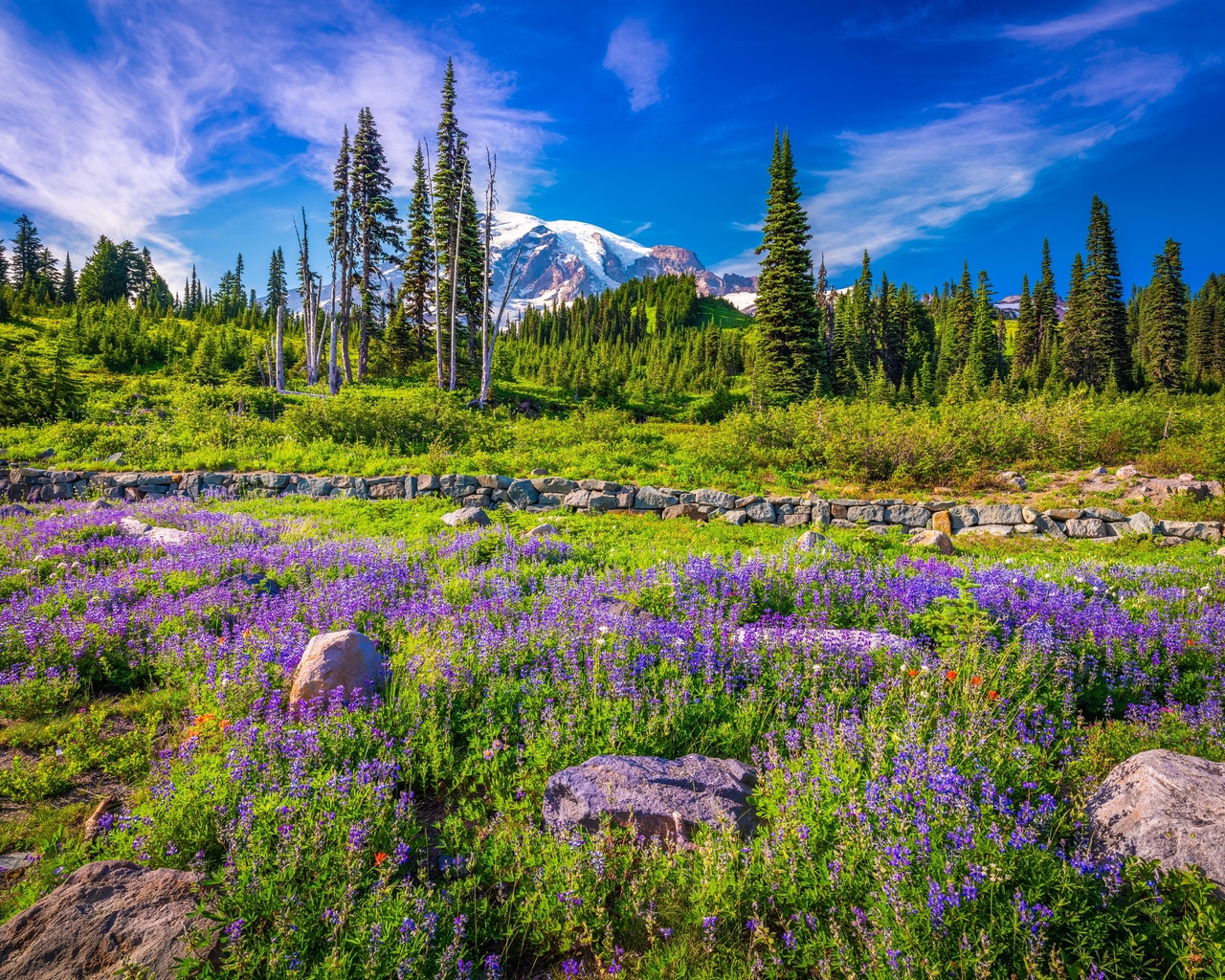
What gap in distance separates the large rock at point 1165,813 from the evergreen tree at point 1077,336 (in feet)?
214

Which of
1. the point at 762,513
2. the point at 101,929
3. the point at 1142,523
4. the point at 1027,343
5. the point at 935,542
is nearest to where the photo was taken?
the point at 101,929

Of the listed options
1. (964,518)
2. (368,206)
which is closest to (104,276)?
(368,206)

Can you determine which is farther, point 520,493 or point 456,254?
point 456,254

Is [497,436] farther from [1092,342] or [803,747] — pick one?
[1092,342]

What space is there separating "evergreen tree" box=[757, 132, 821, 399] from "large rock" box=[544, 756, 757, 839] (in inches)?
1249

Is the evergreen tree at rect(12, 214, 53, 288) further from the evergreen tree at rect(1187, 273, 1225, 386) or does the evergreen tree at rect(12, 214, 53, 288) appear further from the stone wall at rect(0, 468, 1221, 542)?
the evergreen tree at rect(1187, 273, 1225, 386)

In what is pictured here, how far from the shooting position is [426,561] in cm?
774

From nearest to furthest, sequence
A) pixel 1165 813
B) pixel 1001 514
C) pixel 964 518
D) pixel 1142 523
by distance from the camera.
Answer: pixel 1165 813
pixel 1142 523
pixel 1001 514
pixel 964 518

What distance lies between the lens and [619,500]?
13.0 meters

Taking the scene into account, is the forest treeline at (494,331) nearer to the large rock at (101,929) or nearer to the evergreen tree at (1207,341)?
the evergreen tree at (1207,341)

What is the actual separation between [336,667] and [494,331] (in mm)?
28749

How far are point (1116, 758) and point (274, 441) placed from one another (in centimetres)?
1983

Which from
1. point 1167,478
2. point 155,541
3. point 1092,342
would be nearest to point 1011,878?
point 155,541

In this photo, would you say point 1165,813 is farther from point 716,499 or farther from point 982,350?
point 982,350
